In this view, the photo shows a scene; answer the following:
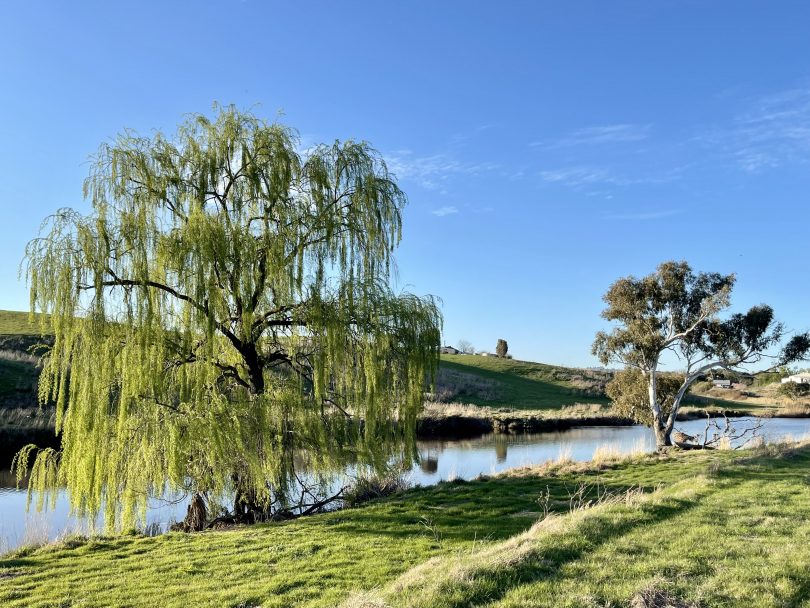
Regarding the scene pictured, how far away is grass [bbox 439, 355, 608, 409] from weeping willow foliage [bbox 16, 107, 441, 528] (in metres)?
43.8

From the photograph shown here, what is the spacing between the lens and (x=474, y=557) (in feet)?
22.6

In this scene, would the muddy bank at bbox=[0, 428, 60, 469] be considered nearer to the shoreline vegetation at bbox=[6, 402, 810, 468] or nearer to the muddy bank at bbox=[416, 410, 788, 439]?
the shoreline vegetation at bbox=[6, 402, 810, 468]

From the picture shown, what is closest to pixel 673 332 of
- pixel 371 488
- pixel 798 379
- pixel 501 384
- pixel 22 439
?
pixel 371 488

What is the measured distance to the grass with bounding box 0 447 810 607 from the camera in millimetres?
5711

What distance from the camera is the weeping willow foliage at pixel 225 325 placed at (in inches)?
460

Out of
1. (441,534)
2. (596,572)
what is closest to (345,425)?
(441,534)

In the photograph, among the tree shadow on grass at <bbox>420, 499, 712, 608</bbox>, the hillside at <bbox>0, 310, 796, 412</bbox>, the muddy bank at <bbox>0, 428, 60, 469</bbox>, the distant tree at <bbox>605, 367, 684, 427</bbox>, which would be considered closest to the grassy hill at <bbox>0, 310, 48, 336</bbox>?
the hillside at <bbox>0, 310, 796, 412</bbox>

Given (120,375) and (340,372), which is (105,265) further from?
(340,372)

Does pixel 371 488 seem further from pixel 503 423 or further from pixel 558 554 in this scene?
pixel 503 423

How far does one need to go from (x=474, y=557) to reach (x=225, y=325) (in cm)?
807

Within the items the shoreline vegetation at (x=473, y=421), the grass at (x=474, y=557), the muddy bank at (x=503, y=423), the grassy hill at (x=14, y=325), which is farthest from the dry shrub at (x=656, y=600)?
the grassy hill at (x=14, y=325)

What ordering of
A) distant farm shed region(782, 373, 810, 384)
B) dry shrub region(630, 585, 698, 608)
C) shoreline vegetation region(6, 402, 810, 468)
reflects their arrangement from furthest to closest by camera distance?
distant farm shed region(782, 373, 810, 384)
shoreline vegetation region(6, 402, 810, 468)
dry shrub region(630, 585, 698, 608)

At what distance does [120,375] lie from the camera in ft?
40.9

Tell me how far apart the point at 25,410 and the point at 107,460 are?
22830mm
